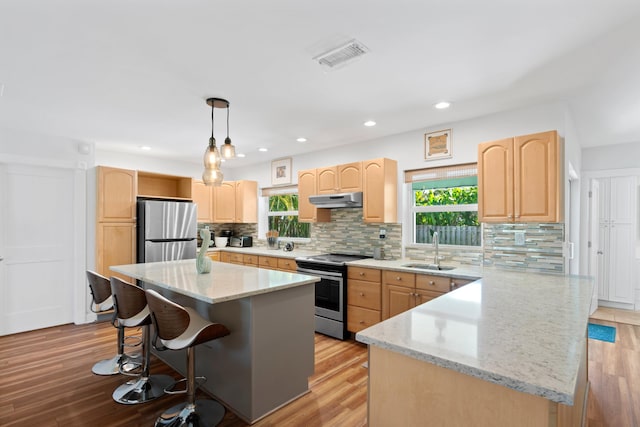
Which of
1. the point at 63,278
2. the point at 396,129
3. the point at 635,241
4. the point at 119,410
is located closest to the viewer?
the point at 119,410

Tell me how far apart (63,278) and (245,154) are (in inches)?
120

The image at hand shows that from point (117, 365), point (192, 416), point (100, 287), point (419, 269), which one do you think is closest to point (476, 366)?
point (192, 416)

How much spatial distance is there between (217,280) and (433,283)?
197cm

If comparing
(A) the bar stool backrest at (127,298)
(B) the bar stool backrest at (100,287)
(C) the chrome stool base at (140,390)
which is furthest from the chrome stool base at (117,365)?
(A) the bar stool backrest at (127,298)

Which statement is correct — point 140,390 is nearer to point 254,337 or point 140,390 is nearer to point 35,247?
point 254,337

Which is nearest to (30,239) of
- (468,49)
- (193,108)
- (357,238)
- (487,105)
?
(193,108)

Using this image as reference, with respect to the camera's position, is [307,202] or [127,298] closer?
[127,298]

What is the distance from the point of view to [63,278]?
4.28m

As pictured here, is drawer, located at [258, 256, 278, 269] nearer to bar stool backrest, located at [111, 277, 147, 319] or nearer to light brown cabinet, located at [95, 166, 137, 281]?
light brown cabinet, located at [95, 166, 137, 281]

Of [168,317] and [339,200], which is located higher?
[339,200]

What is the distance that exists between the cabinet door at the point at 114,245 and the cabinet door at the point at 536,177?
479 centimetres

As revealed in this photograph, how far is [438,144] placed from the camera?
369 centimetres

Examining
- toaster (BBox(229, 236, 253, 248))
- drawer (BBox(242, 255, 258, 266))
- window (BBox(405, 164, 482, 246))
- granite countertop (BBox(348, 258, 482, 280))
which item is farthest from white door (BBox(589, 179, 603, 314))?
toaster (BBox(229, 236, 253, 248))

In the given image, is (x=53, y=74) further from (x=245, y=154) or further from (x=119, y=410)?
(x=245, y=154)
